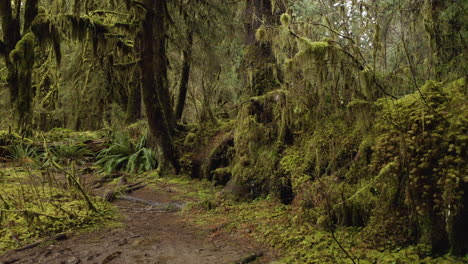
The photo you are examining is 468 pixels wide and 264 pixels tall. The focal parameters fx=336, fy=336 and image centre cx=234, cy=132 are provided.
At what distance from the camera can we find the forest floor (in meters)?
4.31

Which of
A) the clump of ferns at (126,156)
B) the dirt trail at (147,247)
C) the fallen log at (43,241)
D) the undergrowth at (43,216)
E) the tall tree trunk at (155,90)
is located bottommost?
the dirt trail at (147,247)

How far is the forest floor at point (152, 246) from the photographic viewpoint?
4.31 metres

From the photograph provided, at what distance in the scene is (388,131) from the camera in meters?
4.38

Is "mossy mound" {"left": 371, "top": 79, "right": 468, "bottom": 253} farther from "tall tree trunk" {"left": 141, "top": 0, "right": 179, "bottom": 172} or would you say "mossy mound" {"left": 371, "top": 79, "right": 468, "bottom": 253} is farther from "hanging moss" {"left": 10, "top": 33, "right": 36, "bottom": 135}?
"hanging moss" {"left": 10, "top": 33, "right": 36, "bottom": 135}

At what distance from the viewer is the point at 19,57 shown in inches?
374

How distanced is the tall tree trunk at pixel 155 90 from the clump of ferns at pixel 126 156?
592mm

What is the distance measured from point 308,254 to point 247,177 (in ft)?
10.0

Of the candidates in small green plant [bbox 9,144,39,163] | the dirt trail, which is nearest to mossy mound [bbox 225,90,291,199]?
the dirt trail

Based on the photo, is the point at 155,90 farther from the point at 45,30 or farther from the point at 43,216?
the point at 43,216

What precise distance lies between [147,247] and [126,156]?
7.65 meters

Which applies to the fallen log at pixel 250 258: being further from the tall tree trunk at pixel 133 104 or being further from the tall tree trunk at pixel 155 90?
the tall tree trunk at pixel 133 104

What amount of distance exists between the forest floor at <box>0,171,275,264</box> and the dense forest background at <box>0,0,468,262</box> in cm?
111

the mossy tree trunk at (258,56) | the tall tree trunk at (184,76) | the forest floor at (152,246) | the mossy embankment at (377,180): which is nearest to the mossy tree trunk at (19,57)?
the tall tree trunk at (184,76)

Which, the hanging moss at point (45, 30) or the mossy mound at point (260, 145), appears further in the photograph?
the hanging moss at point (45, 30)
